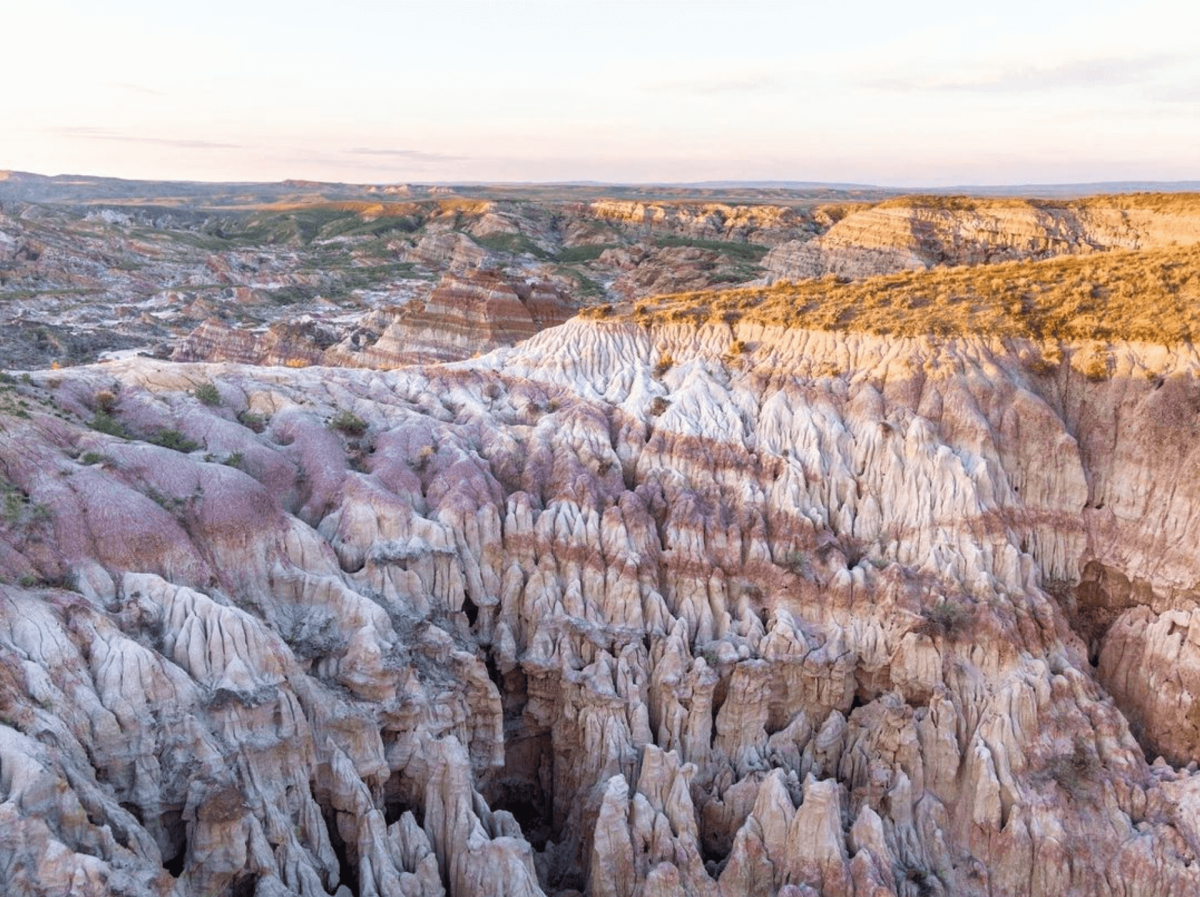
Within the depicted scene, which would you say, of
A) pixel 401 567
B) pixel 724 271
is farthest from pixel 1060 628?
pixel 724 271

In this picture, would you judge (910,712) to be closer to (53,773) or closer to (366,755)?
(366,755)

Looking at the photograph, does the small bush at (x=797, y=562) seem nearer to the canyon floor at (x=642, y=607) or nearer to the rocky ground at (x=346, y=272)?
the canyon floor at (x=642, y=607)

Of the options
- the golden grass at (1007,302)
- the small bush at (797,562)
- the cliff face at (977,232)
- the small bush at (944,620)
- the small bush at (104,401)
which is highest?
the cliff face at (977,232)

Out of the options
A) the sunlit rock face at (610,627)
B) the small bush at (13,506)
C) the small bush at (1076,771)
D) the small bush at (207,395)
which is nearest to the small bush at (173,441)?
the sunlit rock face at (610,627)

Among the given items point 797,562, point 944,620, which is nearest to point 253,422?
point 797,562

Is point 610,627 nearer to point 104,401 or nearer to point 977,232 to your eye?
point 104,401

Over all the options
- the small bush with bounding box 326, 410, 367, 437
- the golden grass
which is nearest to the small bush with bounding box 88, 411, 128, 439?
the small bush with bounding box 326, 410, 367, 437
